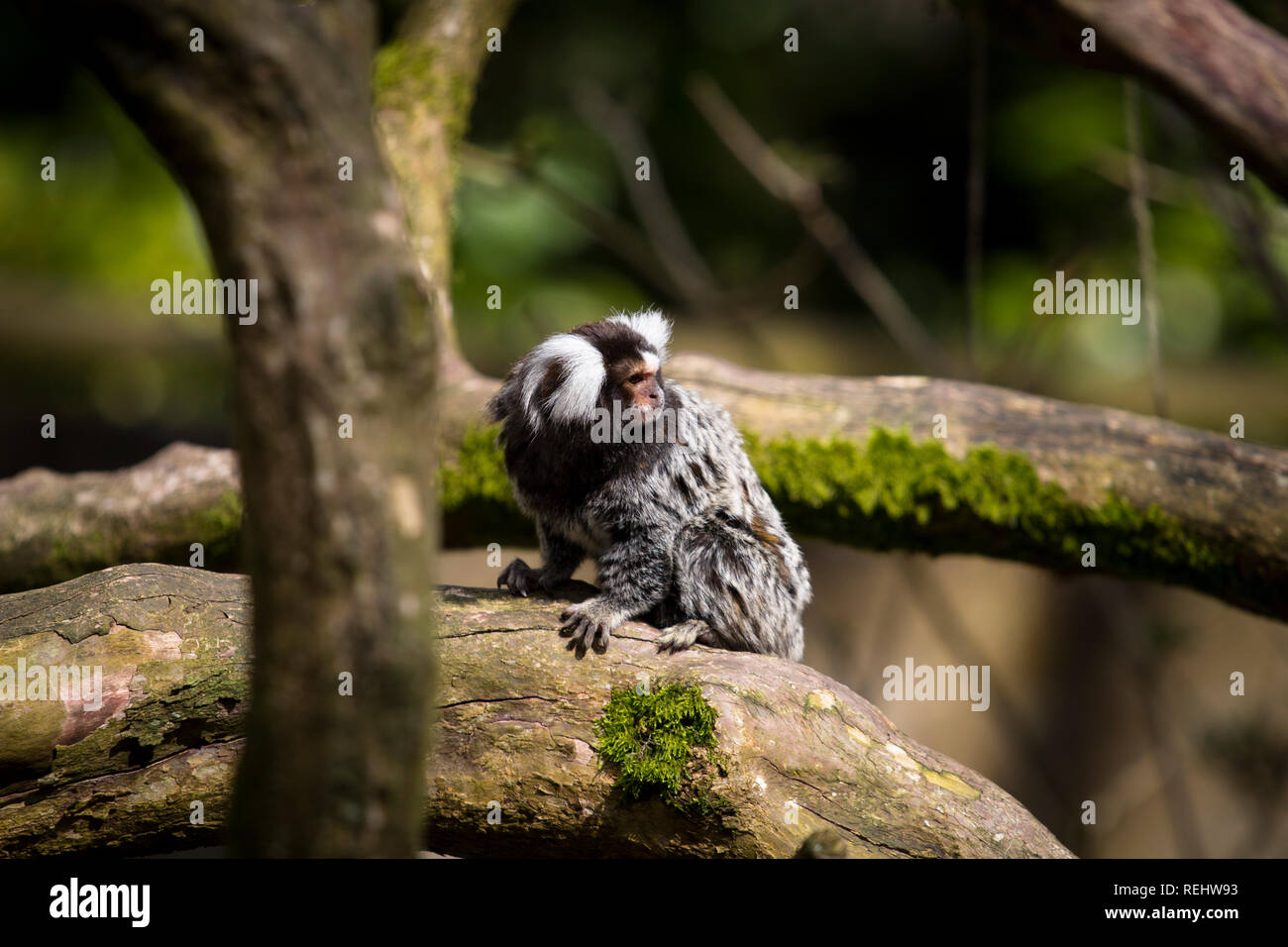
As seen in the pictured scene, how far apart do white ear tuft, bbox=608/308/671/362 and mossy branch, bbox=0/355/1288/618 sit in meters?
0.70

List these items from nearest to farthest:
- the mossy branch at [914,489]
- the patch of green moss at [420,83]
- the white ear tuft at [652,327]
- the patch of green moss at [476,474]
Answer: the white ear tuft at [652,327] < the mossy branch at [914,489] < the patch of green moss at [476,474] < the patch of green moss at [420,83]

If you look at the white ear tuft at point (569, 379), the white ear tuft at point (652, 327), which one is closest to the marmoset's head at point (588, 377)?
the white ear tuft at point (569, 379)

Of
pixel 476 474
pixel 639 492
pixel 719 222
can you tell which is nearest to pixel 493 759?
pixel 639 492

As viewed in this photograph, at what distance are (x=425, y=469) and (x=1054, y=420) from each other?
3.11 m

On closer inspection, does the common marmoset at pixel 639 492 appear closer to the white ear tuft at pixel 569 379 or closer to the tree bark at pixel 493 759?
the white ear tuft at pixel 569 379

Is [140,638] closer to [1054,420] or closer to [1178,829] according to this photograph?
[1054,420]

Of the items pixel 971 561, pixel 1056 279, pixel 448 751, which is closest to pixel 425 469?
pixel 448 751

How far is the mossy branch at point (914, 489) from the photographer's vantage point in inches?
137

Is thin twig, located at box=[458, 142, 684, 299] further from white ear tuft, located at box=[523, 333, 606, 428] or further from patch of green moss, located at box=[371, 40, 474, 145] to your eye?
white ear tuft, located at box=[523, 333, 606, 428]

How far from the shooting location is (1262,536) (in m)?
3.36

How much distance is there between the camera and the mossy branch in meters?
3.49

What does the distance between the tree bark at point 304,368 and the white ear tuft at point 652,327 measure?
189 centimetres

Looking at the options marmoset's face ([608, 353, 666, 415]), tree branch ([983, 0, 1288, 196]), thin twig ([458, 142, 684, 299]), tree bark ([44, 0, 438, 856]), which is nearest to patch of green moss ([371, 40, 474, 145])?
thin twig ([458, 142, 684, 299])

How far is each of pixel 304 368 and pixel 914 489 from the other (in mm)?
2823
